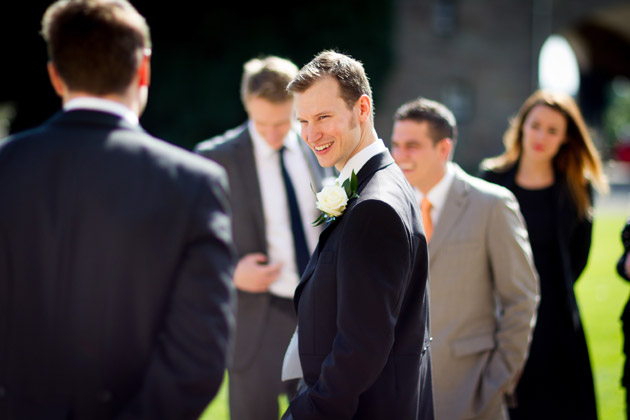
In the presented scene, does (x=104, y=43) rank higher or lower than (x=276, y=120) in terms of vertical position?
higher

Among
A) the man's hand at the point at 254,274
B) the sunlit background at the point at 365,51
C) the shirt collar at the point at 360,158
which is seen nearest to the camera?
the shirt collar at the point at 360,158

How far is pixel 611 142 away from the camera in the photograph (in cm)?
5184

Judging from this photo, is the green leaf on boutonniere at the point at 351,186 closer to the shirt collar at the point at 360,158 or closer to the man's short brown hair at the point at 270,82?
the shirt collar at the point at 360,158

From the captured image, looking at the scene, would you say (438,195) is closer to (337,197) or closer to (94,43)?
(337,197)

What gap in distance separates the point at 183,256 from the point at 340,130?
2.84 ft

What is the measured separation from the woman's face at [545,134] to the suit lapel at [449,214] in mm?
1378

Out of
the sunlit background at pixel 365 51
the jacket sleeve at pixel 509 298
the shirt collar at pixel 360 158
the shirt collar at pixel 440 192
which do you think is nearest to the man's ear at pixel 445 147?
the shirt collar at pixel 440 192

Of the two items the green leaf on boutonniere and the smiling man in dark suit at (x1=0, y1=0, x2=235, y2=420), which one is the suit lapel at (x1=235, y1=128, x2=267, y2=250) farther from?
the smiling man in dark suit at (x1=0, y1=0, x2=235, y2=420)

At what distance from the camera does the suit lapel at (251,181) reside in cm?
409

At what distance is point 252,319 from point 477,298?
139 cm

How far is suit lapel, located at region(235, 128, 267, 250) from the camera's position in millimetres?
4094

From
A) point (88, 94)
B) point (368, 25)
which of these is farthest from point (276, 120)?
point (368, 25)

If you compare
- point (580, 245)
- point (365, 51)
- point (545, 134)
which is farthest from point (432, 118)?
point (365, 51)

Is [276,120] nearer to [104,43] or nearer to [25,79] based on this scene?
[104,43]
